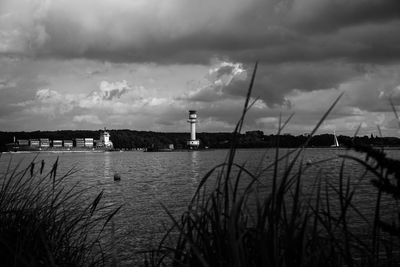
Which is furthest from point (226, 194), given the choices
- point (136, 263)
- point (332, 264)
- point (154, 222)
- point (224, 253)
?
point (154, 222)

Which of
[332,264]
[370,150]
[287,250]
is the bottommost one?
[332,264]

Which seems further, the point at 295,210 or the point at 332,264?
the point at 332,264

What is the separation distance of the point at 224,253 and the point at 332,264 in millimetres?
971

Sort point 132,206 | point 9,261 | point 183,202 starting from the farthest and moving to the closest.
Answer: point 183,202, point 132,206, point 9,261

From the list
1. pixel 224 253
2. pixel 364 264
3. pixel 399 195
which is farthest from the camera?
pixel 364 264

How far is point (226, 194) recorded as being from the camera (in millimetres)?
3781

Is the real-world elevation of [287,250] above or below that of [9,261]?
above

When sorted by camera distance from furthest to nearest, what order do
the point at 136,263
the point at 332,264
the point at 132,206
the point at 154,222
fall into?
the point at 132,206 → the point at 154,222 → the point at 136,263 → the point at 332,264

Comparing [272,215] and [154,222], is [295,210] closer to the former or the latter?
[272,215]

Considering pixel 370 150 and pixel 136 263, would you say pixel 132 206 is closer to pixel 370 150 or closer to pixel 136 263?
pixel 136 263

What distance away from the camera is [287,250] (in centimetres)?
332

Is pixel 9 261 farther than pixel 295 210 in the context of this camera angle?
Yes

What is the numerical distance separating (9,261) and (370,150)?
4.97 meters

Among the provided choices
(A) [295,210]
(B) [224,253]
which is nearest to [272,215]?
(A) [295,210]
